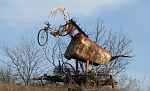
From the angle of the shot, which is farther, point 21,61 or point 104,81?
point 21,61

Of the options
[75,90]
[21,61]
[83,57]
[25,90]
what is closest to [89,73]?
[83,57]

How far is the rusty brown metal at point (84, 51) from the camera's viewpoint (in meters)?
34.6

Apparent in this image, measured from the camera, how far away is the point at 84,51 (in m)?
34.9

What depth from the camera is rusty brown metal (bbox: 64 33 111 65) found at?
1362 inches

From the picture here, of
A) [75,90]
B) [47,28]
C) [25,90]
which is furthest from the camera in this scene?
[47,28]

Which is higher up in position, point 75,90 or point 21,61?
point 21,61

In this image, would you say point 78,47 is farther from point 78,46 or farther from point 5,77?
point 5,77

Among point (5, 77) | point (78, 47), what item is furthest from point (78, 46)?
point (5, 77)

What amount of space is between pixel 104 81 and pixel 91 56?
2.15 metres

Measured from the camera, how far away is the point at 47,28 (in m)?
34.4

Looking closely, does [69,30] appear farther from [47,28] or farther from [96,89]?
[96,89]

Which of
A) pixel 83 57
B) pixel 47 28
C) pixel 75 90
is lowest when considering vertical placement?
pixel 75 90

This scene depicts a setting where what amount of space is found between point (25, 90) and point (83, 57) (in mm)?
6931

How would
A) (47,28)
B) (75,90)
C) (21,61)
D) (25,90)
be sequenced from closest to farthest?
(25,90) < (75,90) < (47,28) < (21,61)
